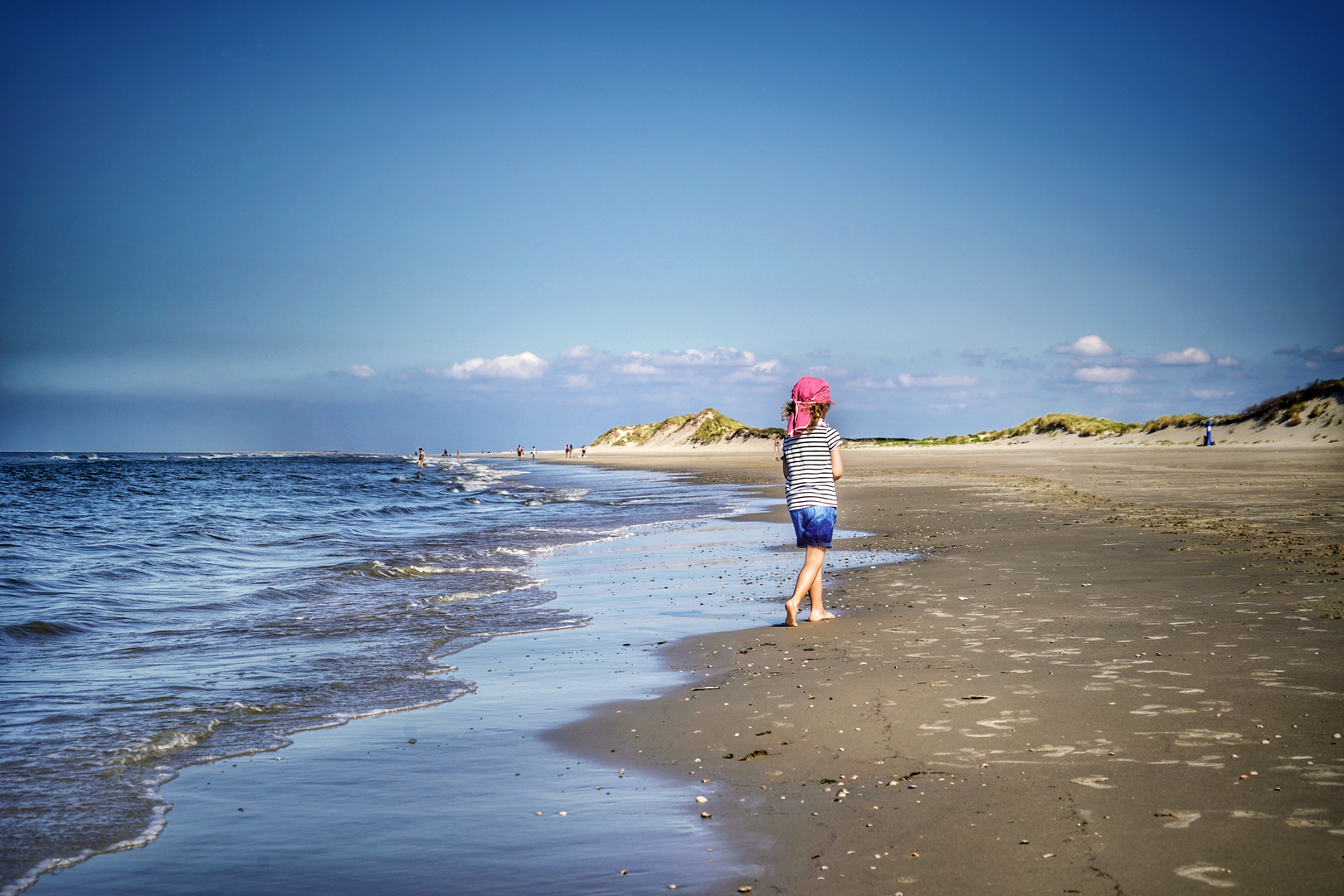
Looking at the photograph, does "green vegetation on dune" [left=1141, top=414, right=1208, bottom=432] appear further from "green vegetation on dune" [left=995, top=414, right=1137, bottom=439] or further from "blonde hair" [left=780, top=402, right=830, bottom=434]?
"blonde hair" [left=780, top=402, right=830, bottom=434]

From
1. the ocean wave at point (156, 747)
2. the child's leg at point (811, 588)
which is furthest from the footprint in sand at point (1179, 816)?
the ocean wave at point (156, 747)

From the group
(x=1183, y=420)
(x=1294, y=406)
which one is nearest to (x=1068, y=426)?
(x=1183, y=420)

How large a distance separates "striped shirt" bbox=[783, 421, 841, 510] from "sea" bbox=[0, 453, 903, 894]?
5.07ft

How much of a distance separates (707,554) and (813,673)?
7522 mm

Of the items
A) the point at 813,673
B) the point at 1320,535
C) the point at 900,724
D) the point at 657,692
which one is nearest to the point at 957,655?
the point at 813,673

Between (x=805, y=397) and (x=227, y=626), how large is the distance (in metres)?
6.76

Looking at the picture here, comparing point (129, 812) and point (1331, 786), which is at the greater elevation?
point (1331, 786)

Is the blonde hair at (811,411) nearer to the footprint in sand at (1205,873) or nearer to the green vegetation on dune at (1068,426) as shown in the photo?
the footprint in sand at (1205,873)

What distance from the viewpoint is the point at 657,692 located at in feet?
20.0

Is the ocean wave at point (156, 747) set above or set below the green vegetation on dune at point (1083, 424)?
below

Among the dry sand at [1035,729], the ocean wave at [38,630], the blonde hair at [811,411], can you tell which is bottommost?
the ocean wave at [38,630]

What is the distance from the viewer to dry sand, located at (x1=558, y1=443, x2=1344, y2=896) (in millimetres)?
3170

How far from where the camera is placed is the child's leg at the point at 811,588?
7957mm

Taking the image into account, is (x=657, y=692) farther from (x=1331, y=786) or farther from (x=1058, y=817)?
(x=1331, y=786)
